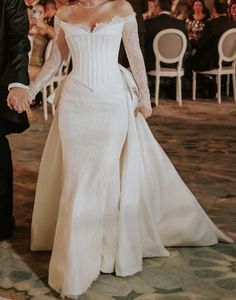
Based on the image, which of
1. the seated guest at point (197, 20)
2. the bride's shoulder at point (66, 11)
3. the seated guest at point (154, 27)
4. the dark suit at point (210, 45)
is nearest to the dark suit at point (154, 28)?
the seated guest at point (154, 27)

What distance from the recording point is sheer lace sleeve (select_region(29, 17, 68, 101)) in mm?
2936

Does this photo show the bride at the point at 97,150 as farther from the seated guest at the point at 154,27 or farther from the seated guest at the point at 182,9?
the seated guest at the point at 182,9

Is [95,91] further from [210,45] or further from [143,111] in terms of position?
[210,45]

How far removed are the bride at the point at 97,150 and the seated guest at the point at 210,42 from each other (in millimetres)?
5194

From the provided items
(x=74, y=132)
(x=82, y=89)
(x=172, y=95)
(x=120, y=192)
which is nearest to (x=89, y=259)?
(x=120, y=192)

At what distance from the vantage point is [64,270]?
2.71 metres

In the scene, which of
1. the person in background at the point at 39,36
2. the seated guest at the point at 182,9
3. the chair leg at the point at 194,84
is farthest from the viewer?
the seated guest at the point at 182,9

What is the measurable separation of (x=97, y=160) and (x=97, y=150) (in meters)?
0.05

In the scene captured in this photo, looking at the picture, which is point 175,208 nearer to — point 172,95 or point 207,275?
point 207,275

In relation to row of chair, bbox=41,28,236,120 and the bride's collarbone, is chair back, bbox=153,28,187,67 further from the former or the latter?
the bride's collarbone

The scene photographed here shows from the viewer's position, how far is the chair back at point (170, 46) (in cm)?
753

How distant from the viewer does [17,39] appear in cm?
312

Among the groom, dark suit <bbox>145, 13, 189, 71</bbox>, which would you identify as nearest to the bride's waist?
the groom

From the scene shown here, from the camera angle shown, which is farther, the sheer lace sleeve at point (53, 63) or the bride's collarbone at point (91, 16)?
the sheer lace sleeve at point (53, 63)
